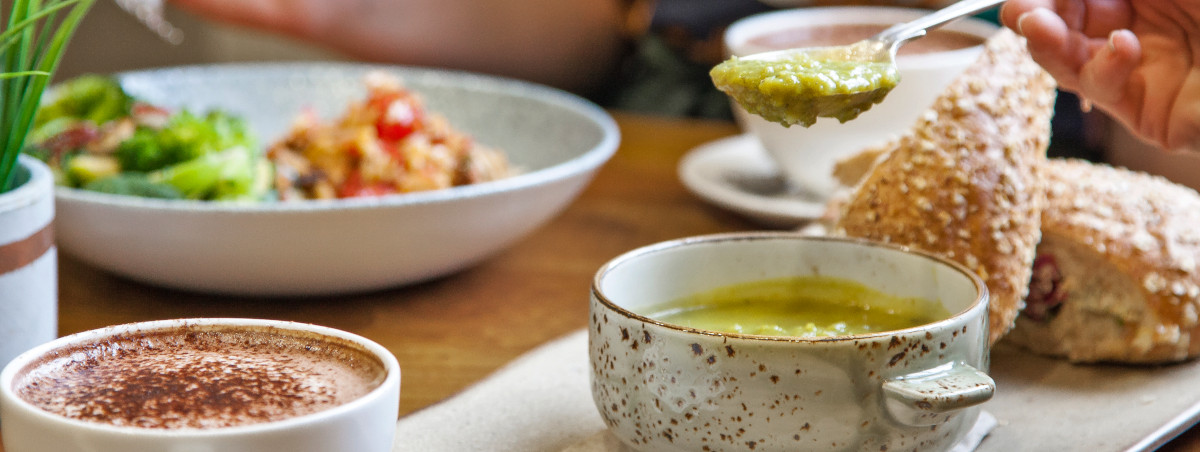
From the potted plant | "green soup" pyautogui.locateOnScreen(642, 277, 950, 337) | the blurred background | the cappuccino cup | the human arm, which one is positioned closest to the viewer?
the cappuccino cup

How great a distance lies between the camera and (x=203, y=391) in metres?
1.04

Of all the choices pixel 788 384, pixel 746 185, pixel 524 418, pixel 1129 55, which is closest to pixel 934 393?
pixel 788 384

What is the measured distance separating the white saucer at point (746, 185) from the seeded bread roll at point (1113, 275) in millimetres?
594

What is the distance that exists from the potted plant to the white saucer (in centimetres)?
139

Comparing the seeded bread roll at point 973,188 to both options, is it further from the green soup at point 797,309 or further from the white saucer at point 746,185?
the white saucer at point 746,185

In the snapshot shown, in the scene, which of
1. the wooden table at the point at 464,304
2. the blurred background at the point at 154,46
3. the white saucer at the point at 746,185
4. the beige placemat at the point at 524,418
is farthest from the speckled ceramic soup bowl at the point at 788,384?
the blurred background at the point at 154,46

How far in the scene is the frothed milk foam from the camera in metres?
0.98

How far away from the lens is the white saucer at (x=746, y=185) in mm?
2289

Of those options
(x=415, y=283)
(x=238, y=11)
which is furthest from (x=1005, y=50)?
(x=238, y=11)

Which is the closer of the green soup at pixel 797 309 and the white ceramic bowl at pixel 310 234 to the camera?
the green soup at pixel 797 309

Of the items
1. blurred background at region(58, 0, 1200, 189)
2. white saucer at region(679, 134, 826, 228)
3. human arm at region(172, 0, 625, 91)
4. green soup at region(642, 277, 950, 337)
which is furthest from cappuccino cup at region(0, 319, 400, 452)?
blurred background at region(58, 0, 1200, 189)

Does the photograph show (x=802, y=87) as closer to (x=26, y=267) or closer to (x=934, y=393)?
(x=934, y=393)

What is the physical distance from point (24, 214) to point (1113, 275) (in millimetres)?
Answer: 1506

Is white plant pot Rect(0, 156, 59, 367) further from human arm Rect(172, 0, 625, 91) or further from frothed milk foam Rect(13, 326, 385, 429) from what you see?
human arm Rect(172, 0, 625, 91)
